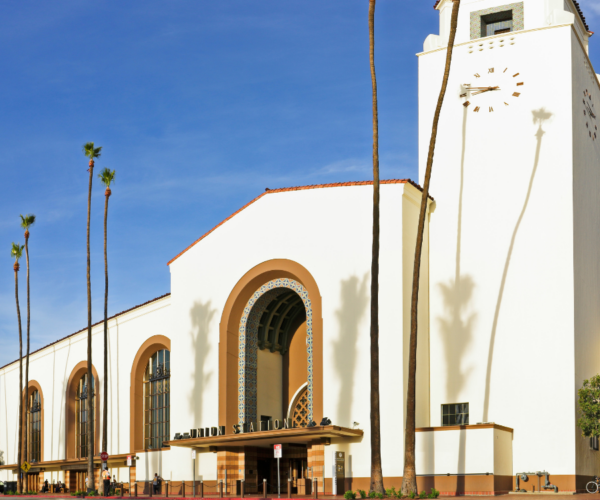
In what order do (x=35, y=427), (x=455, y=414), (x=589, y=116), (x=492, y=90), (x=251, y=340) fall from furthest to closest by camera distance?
(x=35, y=427) < (x=251, y=340) < (x=589, y=116) < (x=492, y=90) < (x=455, y=414)

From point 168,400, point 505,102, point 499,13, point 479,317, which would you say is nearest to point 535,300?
point 479,317

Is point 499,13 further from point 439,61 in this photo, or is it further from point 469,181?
point 469,181

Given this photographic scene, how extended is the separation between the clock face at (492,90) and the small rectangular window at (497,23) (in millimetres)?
2694

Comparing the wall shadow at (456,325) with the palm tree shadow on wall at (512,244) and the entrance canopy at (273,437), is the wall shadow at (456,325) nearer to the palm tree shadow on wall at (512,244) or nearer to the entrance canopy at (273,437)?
the palm tree shadow on wall at (512,244)

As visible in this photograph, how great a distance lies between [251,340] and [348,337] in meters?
5.48

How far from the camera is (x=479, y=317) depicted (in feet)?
101

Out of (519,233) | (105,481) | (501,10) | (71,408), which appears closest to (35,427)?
(71,408)

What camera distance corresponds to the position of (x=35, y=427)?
172 feet

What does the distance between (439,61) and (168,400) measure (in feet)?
68.5

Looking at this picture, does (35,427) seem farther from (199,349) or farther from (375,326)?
(375,326)

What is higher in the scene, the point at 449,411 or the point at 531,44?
the point at 531,44

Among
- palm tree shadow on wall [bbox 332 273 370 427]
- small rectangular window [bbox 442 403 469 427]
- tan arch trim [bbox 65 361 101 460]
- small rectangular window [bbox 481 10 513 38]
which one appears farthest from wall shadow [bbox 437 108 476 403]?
tan arch trim [bbox 65 361 101 460]

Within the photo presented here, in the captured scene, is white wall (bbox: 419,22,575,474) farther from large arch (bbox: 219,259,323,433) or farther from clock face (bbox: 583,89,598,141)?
large arch (bbox: 219,259,323,433)

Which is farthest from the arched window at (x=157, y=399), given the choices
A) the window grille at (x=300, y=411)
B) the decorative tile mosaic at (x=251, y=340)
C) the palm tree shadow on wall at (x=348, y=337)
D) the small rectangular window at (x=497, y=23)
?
the small rectangular window at (x=497, y=23)
